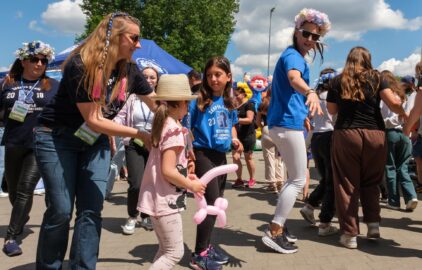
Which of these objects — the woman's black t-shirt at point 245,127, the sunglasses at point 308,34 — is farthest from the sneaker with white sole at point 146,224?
the woman's black t-shirt at point 245,127

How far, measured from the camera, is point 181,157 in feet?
9.54

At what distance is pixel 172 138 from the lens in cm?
272

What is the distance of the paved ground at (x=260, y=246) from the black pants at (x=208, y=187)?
29 centimetres

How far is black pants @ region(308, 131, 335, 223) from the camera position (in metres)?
4.62

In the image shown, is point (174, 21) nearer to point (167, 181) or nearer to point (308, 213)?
point (308, 213)

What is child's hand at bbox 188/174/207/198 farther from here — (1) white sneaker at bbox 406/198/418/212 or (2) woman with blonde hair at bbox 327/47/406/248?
(1) white sneaker at bbox 406/198/418/212

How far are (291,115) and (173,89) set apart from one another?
1.46 meters

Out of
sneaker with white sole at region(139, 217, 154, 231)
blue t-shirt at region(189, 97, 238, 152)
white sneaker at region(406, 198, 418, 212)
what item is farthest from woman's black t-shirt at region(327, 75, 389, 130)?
sneaker with white sole at region(139, 217, 154, 231)

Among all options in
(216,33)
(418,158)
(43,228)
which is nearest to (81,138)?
(43,228)

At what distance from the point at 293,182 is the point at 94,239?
1986 millimetres

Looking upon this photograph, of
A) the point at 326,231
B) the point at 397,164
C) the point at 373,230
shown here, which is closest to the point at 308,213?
the point at 326,231

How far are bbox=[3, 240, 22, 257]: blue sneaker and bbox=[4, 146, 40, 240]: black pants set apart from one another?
10cm

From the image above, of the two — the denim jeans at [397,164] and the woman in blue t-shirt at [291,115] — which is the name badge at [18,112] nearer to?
the woman in blue t-shirt at [291,115]

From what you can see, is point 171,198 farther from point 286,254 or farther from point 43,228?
point 286,254
